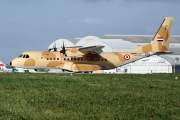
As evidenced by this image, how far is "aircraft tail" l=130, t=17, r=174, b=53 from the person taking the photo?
63.5 meters

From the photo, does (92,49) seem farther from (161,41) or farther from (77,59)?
(161,41)

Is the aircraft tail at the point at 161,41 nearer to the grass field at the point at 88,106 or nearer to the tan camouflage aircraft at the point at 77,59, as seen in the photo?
the tan camouflage aircraft at the point at 77,59

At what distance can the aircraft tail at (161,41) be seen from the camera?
6347cm

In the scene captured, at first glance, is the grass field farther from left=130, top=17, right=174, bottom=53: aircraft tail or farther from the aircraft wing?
left=130, top=17, right=174, bottom=53: aircraft tail

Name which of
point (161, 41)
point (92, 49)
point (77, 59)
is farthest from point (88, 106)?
point (161, 41)

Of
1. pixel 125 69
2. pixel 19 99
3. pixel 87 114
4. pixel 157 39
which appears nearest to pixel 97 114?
pixel 87 114

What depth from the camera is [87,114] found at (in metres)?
16.0

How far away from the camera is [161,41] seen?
6450cm

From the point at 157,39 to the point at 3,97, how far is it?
151 ft

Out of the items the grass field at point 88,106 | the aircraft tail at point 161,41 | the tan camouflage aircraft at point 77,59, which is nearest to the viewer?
the grass field at point 88,106

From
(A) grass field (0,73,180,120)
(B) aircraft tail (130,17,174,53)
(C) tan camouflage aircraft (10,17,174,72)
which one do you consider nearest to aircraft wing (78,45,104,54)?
(C) tan camouflage aircraft (10,17,174,72)

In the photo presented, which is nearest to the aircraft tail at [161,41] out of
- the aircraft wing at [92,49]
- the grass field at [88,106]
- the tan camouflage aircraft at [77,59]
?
the tan camouflage aircraft at [77,59]

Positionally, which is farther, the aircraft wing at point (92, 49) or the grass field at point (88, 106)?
the aircraft wing at point (92, 49)

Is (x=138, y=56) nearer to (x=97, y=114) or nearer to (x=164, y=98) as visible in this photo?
(x=164, y=98)
